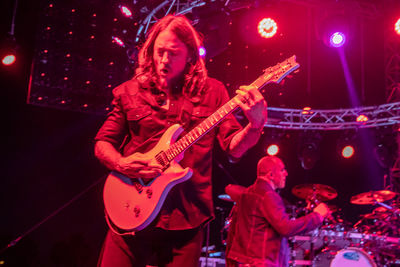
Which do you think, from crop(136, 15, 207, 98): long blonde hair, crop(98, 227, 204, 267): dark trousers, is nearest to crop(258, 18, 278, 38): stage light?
crop(136, 15, 207, 98): long blonde hair

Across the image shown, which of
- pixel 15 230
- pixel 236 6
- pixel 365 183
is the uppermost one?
pixel 236 6

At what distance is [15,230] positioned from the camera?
867 centimetres

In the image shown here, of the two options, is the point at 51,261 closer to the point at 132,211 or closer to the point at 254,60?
the point at 254,60

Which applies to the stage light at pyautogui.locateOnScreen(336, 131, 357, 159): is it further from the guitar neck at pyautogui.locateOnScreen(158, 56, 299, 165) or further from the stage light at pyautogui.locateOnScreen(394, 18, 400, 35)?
the guitar neck at pyautogui.locateOnScreen(158, 56, 299, 165)

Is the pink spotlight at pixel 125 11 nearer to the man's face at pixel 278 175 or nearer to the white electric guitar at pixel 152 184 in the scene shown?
the man's face at pixel 278 175

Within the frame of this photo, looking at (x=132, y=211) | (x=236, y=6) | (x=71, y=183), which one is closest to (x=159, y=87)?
(x=132, y=211)

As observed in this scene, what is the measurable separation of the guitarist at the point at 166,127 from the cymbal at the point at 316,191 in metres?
5.77

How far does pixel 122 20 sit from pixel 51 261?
6043 millimetres

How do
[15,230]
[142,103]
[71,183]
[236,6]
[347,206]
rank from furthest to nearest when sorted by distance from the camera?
1. [347,206]
2. [71,183]
3. [15,230]
4. [236,6]
5. [142,103]

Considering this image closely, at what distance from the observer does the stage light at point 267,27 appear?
27.2ft

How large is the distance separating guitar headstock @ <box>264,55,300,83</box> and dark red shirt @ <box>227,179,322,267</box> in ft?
7.85

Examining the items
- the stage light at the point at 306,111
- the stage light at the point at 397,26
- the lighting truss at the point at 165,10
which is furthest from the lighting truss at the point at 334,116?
the lighting truss at the point at 165,10

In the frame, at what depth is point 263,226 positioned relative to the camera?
4.49 meters

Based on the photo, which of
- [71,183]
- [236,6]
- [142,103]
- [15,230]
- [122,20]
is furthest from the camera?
[71,183]
